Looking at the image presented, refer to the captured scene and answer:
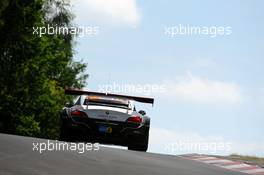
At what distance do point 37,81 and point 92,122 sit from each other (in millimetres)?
30360

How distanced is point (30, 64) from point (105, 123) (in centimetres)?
2983

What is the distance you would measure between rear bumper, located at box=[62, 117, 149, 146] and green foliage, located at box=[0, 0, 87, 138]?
70.8ft

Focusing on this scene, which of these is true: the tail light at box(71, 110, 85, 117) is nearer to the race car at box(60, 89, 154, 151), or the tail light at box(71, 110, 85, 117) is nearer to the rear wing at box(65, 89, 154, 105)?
the race car at box(60, 89, 154, 151)

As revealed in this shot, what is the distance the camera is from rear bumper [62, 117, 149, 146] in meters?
15.8

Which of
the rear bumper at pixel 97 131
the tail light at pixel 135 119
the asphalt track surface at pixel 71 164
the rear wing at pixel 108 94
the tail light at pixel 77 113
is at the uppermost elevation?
the rear wing at pixel 108 94

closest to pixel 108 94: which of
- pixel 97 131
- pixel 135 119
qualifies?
pixel 135 119

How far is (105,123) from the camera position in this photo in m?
15.8

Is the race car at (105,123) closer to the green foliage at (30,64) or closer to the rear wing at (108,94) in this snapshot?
the rear wing at (108,94)

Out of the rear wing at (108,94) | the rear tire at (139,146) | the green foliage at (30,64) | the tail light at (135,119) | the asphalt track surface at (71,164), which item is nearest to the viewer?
the asphalt track surface at (71,164)

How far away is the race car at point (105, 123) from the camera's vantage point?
51.8ft

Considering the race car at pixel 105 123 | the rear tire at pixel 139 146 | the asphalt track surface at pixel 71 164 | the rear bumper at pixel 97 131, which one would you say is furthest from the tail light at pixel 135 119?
the asphalt track surface at pixel 71 164

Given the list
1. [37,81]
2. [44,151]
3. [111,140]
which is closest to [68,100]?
[37,81]

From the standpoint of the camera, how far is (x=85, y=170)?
9.20 m

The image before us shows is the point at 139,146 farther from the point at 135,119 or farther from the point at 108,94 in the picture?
the point at 108,94
